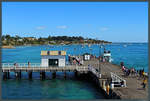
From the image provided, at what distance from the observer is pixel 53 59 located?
Answer: 32.0 metres

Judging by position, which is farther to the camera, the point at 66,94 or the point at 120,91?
the point at 66,94

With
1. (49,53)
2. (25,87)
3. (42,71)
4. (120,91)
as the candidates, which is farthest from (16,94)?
(120,91)

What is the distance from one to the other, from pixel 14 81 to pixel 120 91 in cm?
1775

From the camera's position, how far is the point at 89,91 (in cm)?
2420

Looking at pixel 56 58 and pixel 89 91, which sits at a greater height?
pixel 56 58

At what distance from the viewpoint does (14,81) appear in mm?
30422

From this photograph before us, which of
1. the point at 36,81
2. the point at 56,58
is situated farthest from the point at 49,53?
the point at 36,81

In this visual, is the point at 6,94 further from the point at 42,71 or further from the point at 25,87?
the point at 42,71

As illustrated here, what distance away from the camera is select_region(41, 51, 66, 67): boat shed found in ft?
104

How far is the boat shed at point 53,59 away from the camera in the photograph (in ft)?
104

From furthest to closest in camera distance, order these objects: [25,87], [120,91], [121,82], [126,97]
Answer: [25,87] < [121,82] < [120,91] < [126,97]

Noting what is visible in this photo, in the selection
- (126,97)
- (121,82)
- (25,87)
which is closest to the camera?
(126,97)

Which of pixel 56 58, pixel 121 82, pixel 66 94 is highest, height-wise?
pixel 56 58

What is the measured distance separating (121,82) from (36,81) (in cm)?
1413
